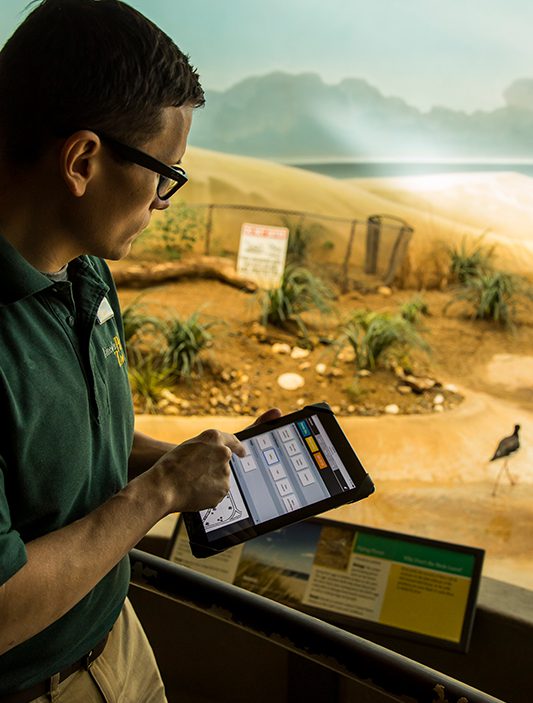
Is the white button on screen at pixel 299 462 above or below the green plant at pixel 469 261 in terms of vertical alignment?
above

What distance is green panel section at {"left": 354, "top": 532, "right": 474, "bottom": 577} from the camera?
158cm

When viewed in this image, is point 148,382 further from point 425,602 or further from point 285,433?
point 285,433

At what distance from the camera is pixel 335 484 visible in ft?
3.67

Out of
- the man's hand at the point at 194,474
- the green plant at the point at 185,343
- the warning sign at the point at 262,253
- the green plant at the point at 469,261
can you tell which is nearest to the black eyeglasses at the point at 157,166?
the man's hand at the point at 194,474

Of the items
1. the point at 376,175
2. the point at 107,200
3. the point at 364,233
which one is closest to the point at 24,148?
the point at 107,200

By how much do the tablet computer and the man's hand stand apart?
6.7 inches

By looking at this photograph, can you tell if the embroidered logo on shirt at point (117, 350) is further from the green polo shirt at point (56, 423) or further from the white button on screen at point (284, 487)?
the white button on screen at point (284, 487)

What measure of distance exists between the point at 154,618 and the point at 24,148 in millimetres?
1170

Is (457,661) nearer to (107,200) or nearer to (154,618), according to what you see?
(154,618)

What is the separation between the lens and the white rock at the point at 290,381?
3812 mm

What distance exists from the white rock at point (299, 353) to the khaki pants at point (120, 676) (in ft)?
9.40

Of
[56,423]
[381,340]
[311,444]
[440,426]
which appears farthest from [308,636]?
[381,340]

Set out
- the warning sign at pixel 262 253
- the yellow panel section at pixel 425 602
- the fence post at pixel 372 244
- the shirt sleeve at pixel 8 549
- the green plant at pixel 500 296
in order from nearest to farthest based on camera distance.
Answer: the shirt sleeve at pixel 8 549
the yellow panel section at pixel 425 602
the green plant at pixel 500 296
the warning sign at pixel 262 253
the fence post at pixel 372 244

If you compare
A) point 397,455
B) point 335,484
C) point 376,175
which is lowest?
point 397,455
